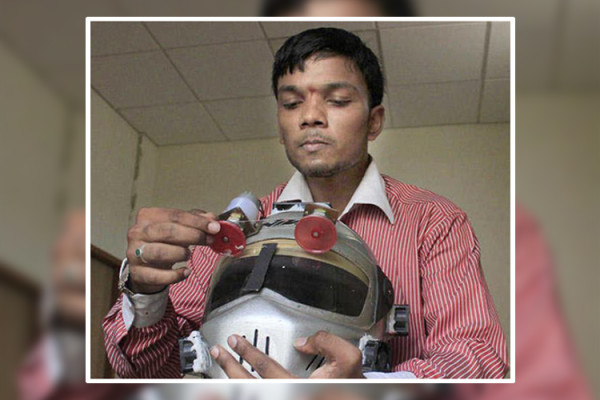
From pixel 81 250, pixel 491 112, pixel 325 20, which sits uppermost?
pixel 325 20

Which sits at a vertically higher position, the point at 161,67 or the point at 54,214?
the point at 161,67

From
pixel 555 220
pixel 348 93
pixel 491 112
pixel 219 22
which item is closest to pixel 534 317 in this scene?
pixel 555 220

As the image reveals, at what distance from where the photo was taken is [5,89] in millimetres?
1064

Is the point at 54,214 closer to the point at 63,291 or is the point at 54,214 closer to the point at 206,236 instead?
the point at 63,291

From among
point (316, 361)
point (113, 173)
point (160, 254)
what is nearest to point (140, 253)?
point (160, 254)

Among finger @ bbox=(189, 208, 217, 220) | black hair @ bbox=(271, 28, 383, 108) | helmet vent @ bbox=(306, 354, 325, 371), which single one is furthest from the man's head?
A: helmet vent @ bbox=(306, 354, 325, 371)

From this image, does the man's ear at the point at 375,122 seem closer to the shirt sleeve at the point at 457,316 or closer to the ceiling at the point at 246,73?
the ceiling at the point at 246,73

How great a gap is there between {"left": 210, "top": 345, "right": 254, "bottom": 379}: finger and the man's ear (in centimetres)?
33

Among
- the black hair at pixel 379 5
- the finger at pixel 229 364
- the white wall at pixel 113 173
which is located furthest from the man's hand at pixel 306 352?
the black hair at pixel 379 5

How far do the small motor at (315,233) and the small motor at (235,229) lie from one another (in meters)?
0.06

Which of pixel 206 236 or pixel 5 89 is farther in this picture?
pixel 5 89

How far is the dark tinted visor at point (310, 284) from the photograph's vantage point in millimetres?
888

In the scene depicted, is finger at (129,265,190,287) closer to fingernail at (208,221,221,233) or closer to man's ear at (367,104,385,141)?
fingernail at (208,221,221,233)

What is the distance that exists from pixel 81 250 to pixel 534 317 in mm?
602
